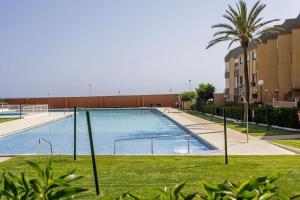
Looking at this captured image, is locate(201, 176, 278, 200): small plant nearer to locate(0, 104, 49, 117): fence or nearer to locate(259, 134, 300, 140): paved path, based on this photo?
locate(259, 134, 300, 140): paved path

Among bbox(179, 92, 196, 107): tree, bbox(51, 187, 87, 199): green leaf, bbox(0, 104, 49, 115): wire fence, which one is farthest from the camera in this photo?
bbox(179, 92, 196, 107): tree

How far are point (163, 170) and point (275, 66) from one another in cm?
2963

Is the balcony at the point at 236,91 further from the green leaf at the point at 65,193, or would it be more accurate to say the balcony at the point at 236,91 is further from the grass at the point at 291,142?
the green leaf at the point at 65,193

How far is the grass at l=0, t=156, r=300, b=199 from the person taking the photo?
7966 mm

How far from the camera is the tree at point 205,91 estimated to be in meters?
53.0

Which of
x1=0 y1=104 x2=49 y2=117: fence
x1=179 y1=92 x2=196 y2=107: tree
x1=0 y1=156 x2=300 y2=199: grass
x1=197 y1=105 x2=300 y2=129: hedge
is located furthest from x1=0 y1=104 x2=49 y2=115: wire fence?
x1=0 y1=156 x2=300 y2=199: grass

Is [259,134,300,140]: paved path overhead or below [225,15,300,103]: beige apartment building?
below

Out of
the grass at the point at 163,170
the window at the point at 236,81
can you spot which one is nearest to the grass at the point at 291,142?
the grass at the point at 163,170

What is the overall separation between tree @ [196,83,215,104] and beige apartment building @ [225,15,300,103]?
13.7 feet

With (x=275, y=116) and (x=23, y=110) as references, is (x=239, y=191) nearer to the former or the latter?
(x=275, y=116)

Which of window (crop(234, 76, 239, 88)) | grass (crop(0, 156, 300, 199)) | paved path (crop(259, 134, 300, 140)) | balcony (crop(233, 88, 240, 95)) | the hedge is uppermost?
window (crop(234, 76, 239, 88))

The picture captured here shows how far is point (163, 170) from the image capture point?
9664mm

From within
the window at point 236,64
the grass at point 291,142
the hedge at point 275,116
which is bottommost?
the grass at point 291,142

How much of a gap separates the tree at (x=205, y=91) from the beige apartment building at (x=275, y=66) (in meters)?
4.18
